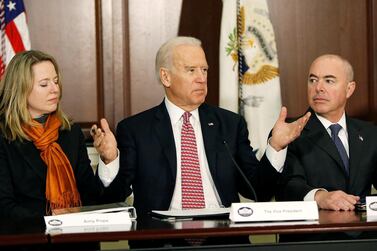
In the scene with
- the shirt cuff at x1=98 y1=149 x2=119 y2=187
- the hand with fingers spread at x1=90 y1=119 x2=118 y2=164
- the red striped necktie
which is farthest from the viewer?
the red striped necktie

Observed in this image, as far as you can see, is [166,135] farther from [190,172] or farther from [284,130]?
[284,130]

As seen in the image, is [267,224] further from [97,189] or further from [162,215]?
[97,189]

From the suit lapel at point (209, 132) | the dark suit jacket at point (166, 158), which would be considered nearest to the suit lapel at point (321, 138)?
the dark suit jacket at point (166, 158)

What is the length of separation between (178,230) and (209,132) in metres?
1.28

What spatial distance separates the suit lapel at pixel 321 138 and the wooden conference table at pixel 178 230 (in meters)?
0.95

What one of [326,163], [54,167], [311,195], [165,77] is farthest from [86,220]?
[326,163]

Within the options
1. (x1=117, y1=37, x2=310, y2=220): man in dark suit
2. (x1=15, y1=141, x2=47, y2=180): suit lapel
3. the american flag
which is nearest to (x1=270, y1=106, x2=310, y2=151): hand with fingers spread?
(x1=117, y1=37, x2=310, y2=220): man in dark suit

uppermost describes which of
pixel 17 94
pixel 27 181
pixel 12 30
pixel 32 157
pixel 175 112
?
pixel 12 30

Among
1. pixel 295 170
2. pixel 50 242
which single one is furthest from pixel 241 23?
pixel 50 242

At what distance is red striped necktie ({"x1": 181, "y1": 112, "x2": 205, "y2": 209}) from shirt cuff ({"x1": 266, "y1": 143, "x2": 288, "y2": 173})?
15.3 inches

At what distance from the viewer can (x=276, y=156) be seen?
11.2 feet

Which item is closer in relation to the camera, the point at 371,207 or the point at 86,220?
the point at 86,220

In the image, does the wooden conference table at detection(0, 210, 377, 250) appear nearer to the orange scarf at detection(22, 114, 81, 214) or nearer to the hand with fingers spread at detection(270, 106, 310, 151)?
the hand with fingers spread at detection(270, 106, 310, 151)

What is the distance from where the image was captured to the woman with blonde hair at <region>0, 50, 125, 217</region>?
3479 millimetres
